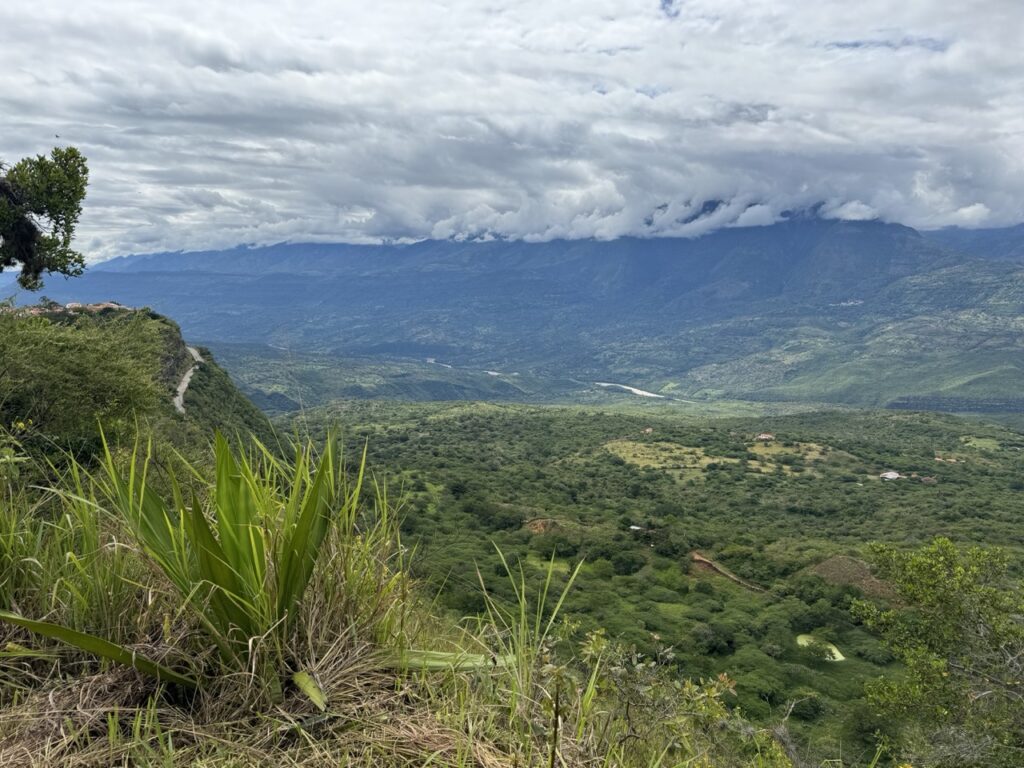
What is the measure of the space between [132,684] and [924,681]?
15.0 m

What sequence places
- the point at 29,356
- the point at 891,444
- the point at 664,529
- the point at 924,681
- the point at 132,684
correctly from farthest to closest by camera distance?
the point at 891,444
the point at 664,529
the point at 924,681
the point at 29,356
the point at 132,684

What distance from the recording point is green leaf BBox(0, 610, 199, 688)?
204cm

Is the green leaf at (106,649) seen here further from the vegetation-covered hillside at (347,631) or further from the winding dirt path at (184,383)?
the winding dirt path at (184,383)

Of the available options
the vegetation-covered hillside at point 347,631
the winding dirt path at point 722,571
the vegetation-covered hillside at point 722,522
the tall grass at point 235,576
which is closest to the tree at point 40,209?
the vegetation-covered hillside at point 347,631

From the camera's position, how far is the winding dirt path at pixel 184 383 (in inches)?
1671

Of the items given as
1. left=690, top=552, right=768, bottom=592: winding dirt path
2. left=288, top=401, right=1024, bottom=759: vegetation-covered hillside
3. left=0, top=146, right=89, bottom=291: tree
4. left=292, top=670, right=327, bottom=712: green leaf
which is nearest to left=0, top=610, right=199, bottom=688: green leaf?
left=292, top=670, right=327, bottom=712: green leaf

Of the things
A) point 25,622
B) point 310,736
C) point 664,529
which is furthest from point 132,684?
point 664,529

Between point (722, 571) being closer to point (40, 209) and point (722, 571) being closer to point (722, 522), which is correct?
point (722, 522)

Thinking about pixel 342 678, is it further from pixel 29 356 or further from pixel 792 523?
pixel 792 523

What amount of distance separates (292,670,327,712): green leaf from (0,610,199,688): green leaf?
1.20 feet

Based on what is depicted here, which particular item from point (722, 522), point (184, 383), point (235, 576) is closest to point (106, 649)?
point (235, 576)

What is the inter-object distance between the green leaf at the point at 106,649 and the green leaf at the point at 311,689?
0.37 metres

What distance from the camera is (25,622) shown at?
197 cm

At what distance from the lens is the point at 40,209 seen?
16734 millimetres
